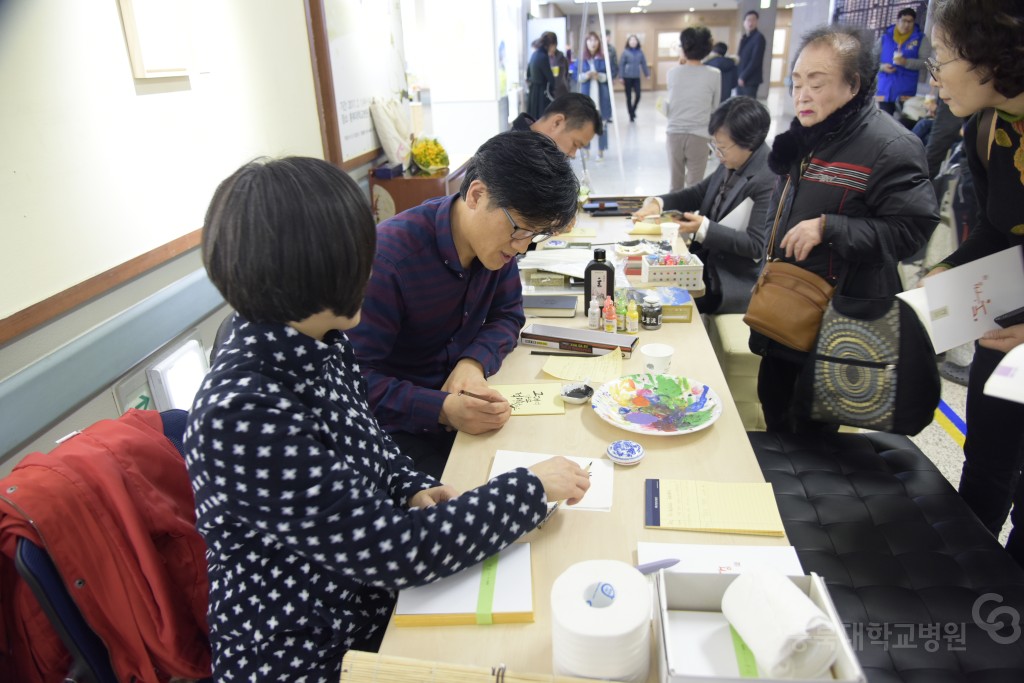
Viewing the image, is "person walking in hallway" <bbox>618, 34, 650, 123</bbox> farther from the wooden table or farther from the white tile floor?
the wooden table

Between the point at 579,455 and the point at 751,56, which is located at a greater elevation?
the point at 751,56

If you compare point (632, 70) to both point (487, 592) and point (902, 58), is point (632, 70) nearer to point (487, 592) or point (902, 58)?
point (902, 58)

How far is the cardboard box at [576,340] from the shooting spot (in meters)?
1.74

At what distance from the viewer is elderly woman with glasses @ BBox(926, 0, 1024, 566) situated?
1294 mm

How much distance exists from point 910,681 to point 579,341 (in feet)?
3.29

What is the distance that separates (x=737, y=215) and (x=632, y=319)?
48.3 inches

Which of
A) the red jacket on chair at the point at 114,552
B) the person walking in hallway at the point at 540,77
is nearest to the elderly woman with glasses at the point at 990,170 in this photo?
the red jacket on chair at the point at 114,552

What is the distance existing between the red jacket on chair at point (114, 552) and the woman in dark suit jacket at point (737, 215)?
2.30 meters

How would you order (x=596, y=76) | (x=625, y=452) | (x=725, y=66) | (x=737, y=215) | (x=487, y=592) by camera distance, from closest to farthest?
(x=487, y=592), (x=625, y=452), (x=737, y=215), (x=725, y=66), (x=596, y=76)

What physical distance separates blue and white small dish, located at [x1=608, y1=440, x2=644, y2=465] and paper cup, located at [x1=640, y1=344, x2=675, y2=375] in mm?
331

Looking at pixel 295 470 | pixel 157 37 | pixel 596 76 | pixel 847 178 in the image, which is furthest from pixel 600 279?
pixel 596 76

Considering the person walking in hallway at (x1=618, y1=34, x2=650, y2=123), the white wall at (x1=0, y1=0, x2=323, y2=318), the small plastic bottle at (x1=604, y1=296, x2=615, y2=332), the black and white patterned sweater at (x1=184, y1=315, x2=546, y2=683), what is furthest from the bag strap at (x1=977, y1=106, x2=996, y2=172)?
the person walking in hallway at (x1=618, y1=34, x2=650, y2=123)

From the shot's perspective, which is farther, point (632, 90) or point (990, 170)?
point (632, 90)

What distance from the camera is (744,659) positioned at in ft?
2.42
